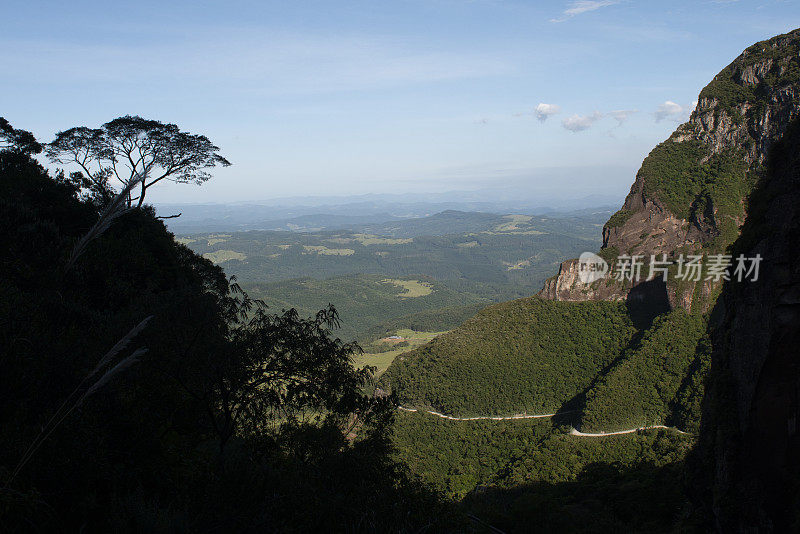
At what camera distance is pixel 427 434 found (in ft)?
123

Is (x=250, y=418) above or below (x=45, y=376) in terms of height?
below

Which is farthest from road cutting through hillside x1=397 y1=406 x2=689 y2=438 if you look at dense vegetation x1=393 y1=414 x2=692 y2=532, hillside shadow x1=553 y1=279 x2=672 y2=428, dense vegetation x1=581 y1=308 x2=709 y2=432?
hillside shadow x1=553 y1=279 x2=672 y2=428

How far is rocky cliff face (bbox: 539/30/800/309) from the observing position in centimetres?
4347

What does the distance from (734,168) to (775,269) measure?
43381 millimetres

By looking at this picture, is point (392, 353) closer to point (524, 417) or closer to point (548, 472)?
point (524, 417)

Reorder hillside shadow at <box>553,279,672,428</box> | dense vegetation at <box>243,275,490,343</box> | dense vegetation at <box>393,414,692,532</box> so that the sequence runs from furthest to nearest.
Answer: dense vegetation at <box>243,275,490,343</box> → hillside shadow at <box>553,279,672,428</box> → dense vegetation at <box>393,414,692,532</box>

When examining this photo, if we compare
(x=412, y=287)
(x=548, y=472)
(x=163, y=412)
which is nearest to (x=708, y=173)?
(x=548, y=472)

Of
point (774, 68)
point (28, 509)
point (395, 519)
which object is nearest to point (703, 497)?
point (395, 519)

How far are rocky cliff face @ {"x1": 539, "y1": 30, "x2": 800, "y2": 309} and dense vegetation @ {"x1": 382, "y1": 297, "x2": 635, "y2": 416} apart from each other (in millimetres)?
3416

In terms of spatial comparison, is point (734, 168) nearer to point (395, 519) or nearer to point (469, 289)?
point (395, 519)

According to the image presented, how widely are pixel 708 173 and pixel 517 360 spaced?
28521mm

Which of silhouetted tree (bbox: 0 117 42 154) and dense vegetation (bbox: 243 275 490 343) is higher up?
silhouetted tree (bbox: 0 117 42 154)

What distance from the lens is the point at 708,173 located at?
48875 mm

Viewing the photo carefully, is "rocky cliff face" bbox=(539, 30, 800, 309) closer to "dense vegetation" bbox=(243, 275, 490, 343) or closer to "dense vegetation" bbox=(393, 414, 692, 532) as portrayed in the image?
"dense vegetation" bbox=(393, 414, 692, 532)
